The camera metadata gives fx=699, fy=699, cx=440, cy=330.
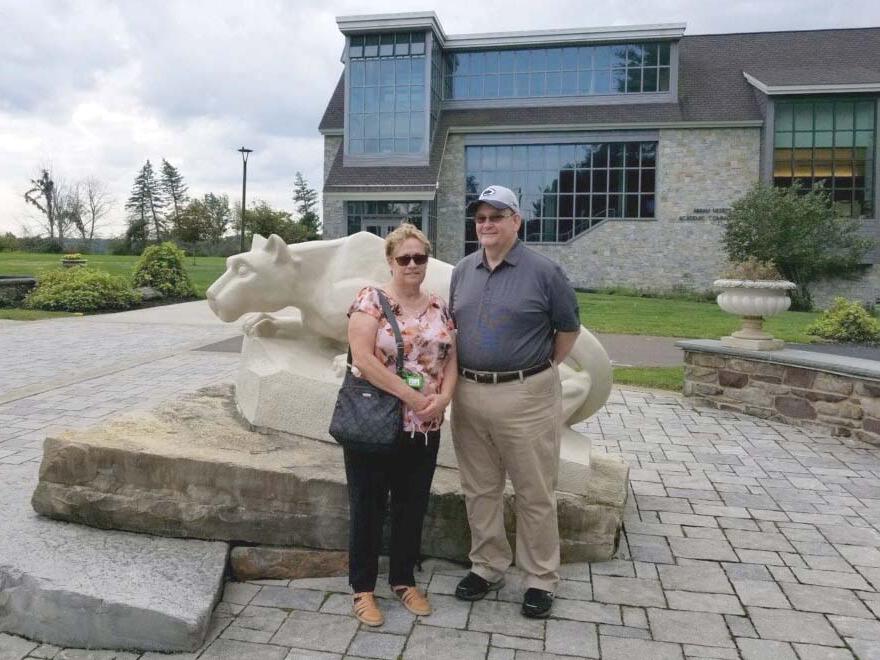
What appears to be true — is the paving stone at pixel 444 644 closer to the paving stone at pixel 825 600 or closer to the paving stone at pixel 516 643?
the paving stone at pixel 516 643

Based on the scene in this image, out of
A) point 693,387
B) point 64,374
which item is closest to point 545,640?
point 693,387

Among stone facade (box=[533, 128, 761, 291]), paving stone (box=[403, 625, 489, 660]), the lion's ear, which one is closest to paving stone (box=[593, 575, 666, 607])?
paving stone (box=[403, 625, 489, 660])

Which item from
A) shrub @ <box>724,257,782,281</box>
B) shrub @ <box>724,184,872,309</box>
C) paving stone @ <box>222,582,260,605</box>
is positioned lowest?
paving stone @ <box>222,582,260,605</box>

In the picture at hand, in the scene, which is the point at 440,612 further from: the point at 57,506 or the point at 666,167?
the point at 666,167

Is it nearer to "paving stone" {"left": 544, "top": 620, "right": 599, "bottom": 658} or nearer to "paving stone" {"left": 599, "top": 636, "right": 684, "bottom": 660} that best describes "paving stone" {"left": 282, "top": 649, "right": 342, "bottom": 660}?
"paving stone" {"left": 544, "top": 620, "right": 599, "bottom": 658}

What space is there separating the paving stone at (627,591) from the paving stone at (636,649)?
34 cm

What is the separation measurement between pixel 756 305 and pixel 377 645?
6506 millimetres

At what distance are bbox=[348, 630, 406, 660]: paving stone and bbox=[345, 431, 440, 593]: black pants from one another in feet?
0.68

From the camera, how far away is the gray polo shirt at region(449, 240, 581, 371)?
9.55 ft

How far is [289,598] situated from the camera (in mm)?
3254

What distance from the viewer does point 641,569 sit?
3574mm

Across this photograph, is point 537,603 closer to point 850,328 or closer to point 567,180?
point 850,328

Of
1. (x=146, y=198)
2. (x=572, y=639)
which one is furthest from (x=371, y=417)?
(x=146, y=198)

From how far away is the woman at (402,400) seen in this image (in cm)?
277
